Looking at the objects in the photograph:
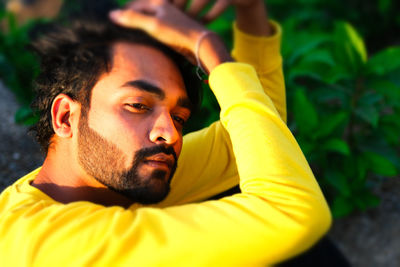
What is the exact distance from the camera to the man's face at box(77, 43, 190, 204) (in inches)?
56.5

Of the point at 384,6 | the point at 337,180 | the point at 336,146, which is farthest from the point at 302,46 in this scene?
the point at 384,6

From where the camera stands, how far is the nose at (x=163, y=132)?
1445 mm

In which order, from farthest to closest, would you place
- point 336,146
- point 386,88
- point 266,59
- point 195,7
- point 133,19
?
point 386,88 < point 336,146 < point 266,59 < point 195,7 < point 133,19

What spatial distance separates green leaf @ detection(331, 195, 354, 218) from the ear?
2001 mm

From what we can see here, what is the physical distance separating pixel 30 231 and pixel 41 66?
85 centimetres

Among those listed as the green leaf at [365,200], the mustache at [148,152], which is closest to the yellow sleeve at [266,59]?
the mustache at [148,152]

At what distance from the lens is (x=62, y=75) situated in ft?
5.56

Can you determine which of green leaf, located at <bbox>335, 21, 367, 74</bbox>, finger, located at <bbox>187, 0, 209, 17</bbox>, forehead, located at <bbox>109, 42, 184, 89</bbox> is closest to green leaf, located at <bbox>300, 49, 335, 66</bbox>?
green leaf, located at <bbox>335, 21, 367, 74</bbox>

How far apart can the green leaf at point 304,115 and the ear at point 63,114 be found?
1.46m

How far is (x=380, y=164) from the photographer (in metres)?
2.79

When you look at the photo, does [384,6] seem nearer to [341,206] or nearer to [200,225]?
[341,206]

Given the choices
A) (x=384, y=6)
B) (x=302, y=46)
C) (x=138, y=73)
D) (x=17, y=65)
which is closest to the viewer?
(x=138, y=73)

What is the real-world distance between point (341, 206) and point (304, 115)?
0.73 metres

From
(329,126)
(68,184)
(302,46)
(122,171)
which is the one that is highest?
(122,171)
